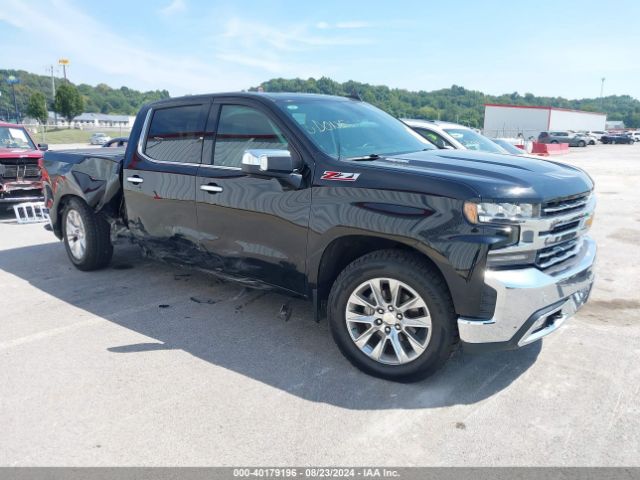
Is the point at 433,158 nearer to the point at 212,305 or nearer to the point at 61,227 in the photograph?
the point at 212,305

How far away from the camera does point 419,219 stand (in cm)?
328

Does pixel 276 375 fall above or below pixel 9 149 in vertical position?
below

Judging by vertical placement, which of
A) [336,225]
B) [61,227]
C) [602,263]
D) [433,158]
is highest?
[433,158]

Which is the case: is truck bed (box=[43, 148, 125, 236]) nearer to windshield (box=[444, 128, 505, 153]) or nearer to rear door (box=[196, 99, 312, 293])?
rear door (box=[196, 99, 312, 293])

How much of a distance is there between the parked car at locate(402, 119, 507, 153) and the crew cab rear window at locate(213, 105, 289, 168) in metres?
4.53

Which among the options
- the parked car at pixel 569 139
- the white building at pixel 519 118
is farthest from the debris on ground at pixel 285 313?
the white building at pixel 519 118

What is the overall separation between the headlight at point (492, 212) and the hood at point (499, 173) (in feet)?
0.15

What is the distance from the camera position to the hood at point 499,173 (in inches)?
124

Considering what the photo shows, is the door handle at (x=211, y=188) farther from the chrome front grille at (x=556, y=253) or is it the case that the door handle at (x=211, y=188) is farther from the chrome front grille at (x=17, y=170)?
the chrome front grille at (x=17, y=170)

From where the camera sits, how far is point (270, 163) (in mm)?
3719

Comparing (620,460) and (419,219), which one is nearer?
(620,460)

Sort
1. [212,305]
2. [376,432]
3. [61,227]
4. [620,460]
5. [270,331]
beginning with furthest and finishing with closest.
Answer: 1. [61,227]
2. [212,305]
3. [270,331]
4. [376,432]
5. [620,460]

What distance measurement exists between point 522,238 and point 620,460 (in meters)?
1.26

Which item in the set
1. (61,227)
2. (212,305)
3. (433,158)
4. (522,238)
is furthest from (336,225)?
(61,227)
